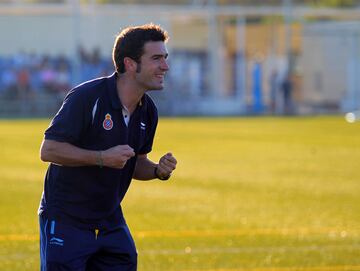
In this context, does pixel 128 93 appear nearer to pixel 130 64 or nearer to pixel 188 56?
pixel 130 64

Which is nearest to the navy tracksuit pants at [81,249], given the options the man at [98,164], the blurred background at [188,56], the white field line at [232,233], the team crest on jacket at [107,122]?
the man at [98,164]

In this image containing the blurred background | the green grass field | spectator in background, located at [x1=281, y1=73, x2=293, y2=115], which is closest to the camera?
the green grass field

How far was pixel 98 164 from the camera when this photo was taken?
681 cm

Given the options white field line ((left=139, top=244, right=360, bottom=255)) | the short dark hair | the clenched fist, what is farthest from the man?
white field line ((left=139, top=244, right=360, bottom=255))

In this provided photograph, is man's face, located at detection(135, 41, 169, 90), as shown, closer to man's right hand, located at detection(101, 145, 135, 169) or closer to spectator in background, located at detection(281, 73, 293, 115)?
man's right hand, located at detection(101, 145, 135, 169)

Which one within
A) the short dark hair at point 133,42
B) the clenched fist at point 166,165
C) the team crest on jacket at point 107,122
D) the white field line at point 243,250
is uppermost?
the short dark hair at point 133,42

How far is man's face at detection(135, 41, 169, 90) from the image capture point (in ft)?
23.2

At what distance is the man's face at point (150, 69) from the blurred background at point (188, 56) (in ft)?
149

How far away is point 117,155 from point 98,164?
6.3 inches

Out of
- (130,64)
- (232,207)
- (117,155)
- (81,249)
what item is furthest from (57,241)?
(232,207)

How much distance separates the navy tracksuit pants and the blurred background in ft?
149

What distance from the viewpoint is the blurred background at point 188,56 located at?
54250 millimetres

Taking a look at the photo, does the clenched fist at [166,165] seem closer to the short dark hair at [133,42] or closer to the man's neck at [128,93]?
the man's neck at [128,93]

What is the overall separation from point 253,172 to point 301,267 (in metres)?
12.7
